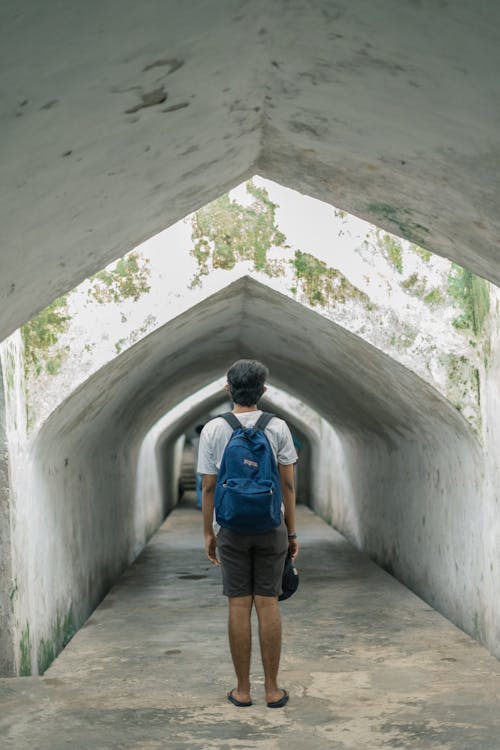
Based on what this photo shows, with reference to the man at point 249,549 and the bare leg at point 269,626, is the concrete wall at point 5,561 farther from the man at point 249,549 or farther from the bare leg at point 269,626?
the bare leg at point 269,626

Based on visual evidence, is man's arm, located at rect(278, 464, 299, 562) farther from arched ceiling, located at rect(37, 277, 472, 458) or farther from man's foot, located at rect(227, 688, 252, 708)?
arched ceiling, located at rect(37, 277, 472, 458)

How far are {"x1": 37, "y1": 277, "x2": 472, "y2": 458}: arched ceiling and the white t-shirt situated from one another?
1.95 meters

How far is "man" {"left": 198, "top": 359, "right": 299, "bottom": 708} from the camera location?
427 centimetres

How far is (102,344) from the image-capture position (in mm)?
6273

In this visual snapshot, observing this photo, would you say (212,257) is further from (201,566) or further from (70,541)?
(201,566)

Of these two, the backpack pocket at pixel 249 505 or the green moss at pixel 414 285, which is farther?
the green moss at pixel 414 285

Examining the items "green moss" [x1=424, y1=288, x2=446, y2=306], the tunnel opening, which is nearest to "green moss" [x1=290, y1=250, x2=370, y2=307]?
the tunnel opening

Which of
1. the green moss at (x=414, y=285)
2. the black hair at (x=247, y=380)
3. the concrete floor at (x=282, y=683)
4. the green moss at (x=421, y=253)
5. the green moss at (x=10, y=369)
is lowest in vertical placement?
the concrete floor at (x=282, y=683)

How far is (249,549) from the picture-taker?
4.30 metres

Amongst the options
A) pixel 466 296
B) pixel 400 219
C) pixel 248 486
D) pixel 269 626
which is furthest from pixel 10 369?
pixel 466 296

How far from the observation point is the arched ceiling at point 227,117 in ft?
7.63

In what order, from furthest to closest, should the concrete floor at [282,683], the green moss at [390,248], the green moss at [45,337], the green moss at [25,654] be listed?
the green moss at [390,248], the green moss at [45,337], the green moss at [25,654], the concrete floor at [282,683]

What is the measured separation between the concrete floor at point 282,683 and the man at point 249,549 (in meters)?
0.38

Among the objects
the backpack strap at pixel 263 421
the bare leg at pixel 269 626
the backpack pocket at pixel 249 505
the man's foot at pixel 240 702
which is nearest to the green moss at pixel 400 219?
the backpack strap at pixel 263 421
